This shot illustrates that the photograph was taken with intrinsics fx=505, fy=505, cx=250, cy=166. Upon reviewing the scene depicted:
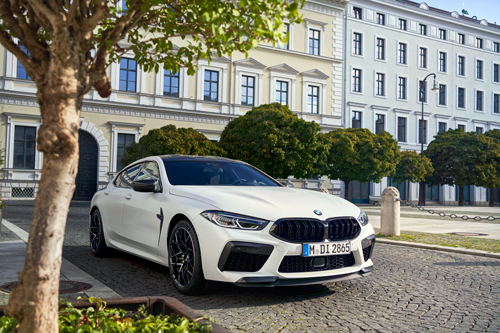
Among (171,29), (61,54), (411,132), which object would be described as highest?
(411,132)

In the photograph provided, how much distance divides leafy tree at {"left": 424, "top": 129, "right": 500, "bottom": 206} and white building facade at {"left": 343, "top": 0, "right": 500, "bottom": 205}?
9.19 ft

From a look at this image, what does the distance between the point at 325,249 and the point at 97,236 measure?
400 centimetres

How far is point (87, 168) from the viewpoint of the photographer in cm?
3127

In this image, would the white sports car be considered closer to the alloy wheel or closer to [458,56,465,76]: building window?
the alloy wheel

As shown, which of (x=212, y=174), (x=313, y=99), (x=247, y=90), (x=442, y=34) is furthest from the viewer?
(x=442, y=34)

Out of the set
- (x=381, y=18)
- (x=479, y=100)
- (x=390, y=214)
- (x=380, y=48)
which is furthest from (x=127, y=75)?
(x=479, y=100)

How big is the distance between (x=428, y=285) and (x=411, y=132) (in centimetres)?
4262

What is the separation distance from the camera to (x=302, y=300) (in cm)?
497

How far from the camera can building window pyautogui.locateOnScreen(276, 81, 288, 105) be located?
37.8 metres

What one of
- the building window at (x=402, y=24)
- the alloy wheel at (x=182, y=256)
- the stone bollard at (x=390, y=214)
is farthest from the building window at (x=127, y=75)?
the alloy wheel at (x=182, y=256)

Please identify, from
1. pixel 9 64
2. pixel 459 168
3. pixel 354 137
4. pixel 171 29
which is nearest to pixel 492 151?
pixel 459 168

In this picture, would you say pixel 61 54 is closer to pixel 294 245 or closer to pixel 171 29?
pixel 171 29

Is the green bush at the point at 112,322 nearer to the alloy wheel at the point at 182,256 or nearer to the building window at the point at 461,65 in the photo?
the alloy wheel at the point at 182,256

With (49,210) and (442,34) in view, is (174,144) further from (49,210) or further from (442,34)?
(442,34)
